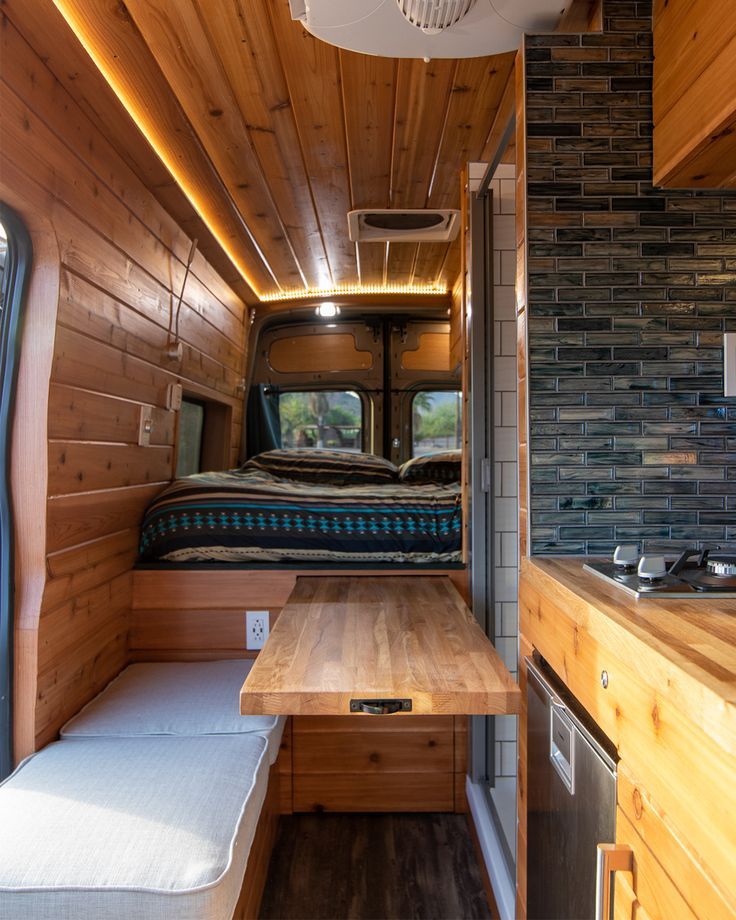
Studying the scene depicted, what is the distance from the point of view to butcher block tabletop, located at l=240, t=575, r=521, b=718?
115 cm

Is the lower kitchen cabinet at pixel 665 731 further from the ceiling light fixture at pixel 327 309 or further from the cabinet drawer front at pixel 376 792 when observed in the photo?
the ceiling light fixture at pixel 327 309

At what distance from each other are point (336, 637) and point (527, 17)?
4.82ft

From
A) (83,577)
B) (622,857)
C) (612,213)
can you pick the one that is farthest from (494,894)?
(612,213)

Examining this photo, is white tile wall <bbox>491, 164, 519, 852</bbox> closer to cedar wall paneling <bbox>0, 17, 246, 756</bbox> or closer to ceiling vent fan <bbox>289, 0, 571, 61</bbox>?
ceiling vent fan <bbox>289, 0, 571, 61</bbox>

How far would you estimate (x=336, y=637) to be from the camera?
1.48m

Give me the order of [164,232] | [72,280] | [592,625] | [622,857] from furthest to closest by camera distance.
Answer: [164,232] → [72,280] → [592,625] → [622,857]

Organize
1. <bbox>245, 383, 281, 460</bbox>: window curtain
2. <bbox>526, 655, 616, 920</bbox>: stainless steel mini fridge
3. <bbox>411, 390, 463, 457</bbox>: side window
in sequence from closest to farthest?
<bbox>526, 655, 616, 920</bbox>: stainless steel mini fridge → <bbox>245, 383, 281, 460</bbox>: window curtain → <bbox>411, 390, 463, 457</bbox>: side window

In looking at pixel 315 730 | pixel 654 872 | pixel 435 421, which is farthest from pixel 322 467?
pixel 654 872

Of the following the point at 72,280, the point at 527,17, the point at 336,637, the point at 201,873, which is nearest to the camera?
the point at 201,873

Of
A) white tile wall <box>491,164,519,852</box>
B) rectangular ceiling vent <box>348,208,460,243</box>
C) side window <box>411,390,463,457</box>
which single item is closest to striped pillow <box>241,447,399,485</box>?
side window <box>411,390,463,457</box>

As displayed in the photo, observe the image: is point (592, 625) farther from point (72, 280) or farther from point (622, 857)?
point (72, 280)

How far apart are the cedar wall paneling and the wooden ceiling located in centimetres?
20

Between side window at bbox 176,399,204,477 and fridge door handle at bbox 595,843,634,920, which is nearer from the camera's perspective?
fridge door handle at bbox 595,843,634,920

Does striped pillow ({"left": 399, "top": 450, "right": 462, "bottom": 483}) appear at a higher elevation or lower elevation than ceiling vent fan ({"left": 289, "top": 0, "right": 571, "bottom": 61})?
lower
